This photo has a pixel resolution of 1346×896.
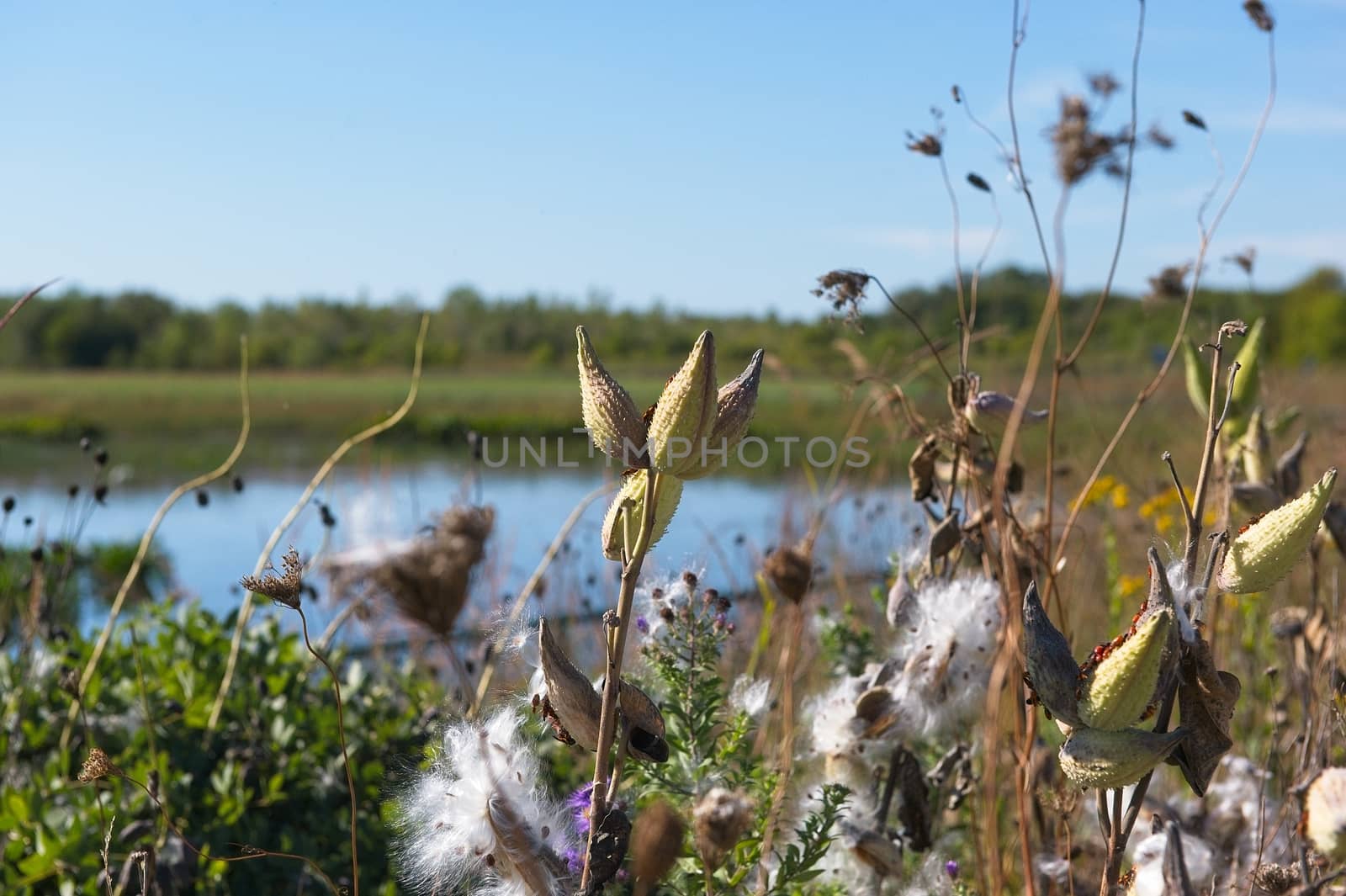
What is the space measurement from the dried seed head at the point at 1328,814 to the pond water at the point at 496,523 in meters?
0.46

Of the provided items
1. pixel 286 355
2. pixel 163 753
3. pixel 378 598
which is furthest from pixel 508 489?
pixel 286 355

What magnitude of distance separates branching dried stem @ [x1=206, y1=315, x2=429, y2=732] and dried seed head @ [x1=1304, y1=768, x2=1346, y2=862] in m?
1.15

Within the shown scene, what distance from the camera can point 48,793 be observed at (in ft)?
5.56

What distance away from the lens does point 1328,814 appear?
585mm

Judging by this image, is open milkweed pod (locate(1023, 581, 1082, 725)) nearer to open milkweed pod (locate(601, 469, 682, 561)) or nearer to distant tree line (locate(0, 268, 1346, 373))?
open milkweed pod (locate(601, 469, 682, 561))

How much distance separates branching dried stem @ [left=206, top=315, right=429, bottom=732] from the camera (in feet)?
5.19

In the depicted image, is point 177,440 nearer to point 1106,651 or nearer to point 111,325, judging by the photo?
point 111,325

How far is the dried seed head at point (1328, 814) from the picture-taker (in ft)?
1.90

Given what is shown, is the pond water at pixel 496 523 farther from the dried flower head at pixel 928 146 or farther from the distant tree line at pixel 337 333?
the distant tree line at pixel 337 333

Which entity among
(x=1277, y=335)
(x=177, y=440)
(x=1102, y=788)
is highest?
(x=1277, y=335)

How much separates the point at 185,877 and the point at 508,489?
12289 millimetres

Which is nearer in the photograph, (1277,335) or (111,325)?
(1277,335)

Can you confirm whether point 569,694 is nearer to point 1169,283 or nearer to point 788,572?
point 788,572

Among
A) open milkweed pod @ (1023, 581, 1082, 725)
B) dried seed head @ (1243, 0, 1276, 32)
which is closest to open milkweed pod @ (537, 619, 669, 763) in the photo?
open milkweed pod @ (1023, 581, 1082, 725)
